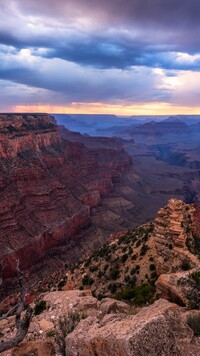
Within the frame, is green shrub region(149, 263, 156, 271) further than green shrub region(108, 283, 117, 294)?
No

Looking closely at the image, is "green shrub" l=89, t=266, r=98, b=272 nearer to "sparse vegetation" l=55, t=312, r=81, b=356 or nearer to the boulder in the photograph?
"sparse vegetation" l=55, t=312, r=81, b=356

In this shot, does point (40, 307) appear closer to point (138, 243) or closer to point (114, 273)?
point (114, 273)

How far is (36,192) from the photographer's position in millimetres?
67438

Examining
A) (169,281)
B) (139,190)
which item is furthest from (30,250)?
(139,190)

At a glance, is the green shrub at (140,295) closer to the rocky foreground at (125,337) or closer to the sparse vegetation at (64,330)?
the rocky foreground at (125,337)

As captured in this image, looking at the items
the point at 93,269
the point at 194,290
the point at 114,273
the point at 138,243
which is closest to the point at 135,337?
the point at 194,290

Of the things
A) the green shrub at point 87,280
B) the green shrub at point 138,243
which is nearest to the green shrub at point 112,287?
the green shrub at point 87,280

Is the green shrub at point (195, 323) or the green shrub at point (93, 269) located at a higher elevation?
the green shrub at point (195, 323)

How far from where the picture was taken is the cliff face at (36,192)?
55594 millimetres

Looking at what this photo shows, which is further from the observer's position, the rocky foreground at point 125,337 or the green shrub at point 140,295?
the green shrub at point 140,295

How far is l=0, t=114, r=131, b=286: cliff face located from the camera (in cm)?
5559

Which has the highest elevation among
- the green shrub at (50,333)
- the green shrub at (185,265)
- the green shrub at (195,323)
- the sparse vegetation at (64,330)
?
the green shrub at (195,323)

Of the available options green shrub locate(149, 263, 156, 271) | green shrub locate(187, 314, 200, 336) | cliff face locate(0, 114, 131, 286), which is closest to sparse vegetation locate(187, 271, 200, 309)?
green shrub locate(187, 314, 200, 336)

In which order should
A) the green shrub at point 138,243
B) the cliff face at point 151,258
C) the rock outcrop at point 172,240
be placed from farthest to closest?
the green shrub at point 138,243 → the cliff face at point 151,258 → the rock outcrop at point 172,240
